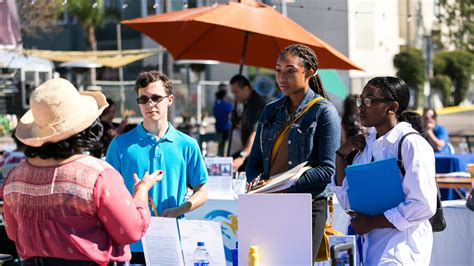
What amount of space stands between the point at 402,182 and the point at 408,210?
0.49ft

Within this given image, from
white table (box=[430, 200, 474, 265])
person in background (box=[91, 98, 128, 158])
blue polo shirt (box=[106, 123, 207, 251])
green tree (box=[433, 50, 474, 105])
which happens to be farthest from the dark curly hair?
green tree (box=[433, 50, 474, 105])

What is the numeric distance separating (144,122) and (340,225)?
9.20 ft

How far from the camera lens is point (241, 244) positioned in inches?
164

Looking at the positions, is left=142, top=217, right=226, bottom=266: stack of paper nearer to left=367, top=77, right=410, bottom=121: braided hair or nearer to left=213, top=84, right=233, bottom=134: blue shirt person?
left=367, top=77, right=410, bottom=121: braided hair

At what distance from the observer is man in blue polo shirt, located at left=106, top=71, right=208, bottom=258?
4820mm

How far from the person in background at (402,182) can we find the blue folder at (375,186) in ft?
0.12

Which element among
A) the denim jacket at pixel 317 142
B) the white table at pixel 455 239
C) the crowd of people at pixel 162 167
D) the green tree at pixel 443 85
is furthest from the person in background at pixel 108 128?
the green tree at pixel 443 85

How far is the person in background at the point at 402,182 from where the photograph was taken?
404cm

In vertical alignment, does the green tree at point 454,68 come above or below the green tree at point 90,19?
below

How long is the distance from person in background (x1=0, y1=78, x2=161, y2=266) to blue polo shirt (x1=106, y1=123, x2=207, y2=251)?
1248 millimetres

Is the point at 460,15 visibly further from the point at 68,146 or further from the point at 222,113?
the point at 68,146

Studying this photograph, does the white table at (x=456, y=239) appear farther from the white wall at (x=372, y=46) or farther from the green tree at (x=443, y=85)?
the green tree at (x=443, y=85)

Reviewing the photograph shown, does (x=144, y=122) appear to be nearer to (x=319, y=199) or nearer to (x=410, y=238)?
(x=319, y=199)

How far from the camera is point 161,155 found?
15.9ft
